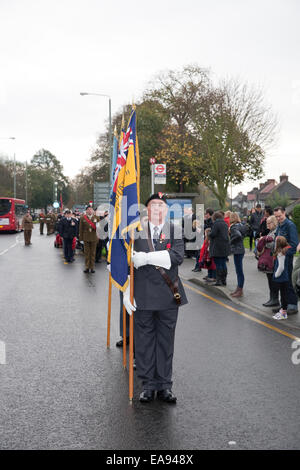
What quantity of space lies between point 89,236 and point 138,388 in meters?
11.1

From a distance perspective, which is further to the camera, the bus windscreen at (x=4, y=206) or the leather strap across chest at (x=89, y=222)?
the bus windscreen at (x=4, y=206)

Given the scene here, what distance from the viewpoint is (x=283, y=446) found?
3.87 meters

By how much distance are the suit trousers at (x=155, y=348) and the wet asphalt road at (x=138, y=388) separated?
22 centimetres

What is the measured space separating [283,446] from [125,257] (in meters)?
2.30

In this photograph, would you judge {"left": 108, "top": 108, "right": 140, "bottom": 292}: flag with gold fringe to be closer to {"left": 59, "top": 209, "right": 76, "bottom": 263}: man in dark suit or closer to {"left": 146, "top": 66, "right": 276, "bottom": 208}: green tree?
{"left": 59, "top": 209, "right": 76, "bottom": 263}: man in dark suit

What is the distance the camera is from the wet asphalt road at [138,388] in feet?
13.3

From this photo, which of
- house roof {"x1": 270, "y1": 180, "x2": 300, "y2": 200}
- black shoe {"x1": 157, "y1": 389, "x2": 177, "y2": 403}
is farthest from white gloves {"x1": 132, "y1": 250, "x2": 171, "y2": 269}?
house roof {"x1": 270, "y1": 180, "x2": 300, "y2": 200}

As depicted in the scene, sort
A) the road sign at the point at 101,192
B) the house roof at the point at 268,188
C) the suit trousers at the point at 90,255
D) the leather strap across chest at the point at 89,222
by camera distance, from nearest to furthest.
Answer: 1. the suit trousers at the point at 90,255
2. the leather strap across chest at the point at 89,222
3. the road sign at the point at 101,192
4. the house roof at the point at 268,188

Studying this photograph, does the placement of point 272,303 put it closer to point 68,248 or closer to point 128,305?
point 128,305

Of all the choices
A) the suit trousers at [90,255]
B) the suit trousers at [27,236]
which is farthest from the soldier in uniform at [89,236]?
the suit trousers at [27,236]

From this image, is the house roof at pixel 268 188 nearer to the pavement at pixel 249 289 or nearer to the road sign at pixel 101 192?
the road sign at pixel 101 192

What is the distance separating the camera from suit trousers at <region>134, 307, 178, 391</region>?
492 cm

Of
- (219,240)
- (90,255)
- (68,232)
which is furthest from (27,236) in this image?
(219,240)

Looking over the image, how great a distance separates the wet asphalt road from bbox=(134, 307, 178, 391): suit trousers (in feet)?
0.72
